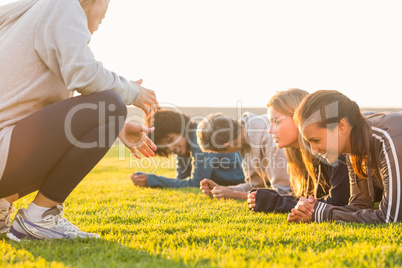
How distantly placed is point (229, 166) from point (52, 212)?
3866mm

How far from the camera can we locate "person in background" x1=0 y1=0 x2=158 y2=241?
84.7 inches

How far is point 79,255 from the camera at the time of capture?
6.83 feet

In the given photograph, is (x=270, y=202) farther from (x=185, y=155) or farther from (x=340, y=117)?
(x=185, y=155)

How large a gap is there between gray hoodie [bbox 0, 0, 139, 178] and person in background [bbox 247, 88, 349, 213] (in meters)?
1.93

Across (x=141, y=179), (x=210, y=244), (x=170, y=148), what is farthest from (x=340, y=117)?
(x=141, y=179)

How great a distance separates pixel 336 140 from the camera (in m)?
2.83

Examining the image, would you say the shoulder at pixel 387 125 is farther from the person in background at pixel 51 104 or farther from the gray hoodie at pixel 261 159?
the person in background at pixel 51 104

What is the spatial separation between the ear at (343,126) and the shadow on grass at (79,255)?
1597 millimetres

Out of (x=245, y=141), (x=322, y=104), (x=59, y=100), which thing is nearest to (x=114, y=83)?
(x=59, y=100)

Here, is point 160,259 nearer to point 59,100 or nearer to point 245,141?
point 59,100

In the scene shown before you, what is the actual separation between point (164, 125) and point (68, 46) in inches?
130

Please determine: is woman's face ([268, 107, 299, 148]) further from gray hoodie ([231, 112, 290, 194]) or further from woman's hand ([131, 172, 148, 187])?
woman's hand ([131, 172, 148, 187])

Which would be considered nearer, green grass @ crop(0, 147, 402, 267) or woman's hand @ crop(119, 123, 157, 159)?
green grass @ crop(0, 147, 402, 267)

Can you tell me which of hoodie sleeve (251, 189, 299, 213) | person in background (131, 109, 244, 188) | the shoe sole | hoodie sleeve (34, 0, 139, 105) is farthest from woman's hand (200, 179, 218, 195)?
hoodie sleeve (34, 0, 139, 105)
